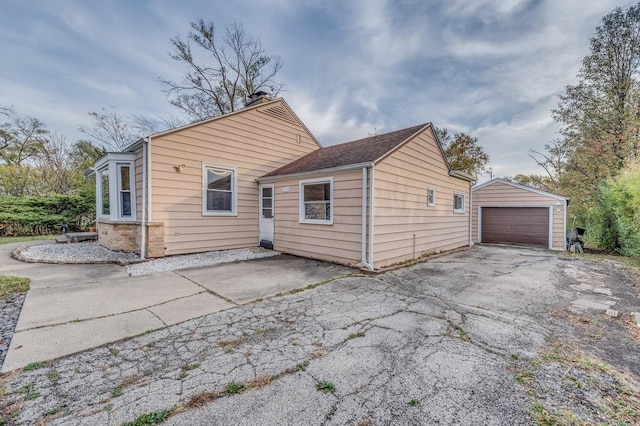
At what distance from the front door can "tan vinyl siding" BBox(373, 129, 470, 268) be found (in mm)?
3870

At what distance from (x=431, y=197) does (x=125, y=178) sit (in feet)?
31.8

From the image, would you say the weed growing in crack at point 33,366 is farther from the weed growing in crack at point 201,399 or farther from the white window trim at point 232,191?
the white window trim at point 232,191

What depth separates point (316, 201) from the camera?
290 inches

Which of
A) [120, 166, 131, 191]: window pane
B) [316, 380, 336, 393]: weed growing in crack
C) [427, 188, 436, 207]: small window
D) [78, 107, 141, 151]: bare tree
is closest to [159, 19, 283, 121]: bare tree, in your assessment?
[78, 107, 141, 151]: bare tree

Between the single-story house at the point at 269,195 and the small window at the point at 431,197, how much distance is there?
0.03m

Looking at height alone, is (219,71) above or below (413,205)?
above

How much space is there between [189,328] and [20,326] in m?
2.02

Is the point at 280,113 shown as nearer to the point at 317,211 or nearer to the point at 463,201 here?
the point at 317,211

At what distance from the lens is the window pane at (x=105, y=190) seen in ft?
27.9

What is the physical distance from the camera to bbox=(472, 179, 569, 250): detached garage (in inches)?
469

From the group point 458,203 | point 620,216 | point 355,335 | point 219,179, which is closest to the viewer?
point 355,335

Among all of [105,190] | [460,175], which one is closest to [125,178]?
[105,190]

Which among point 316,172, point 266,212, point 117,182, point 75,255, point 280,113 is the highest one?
point 280,113

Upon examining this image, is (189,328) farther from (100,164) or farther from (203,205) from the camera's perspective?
(100,164)
